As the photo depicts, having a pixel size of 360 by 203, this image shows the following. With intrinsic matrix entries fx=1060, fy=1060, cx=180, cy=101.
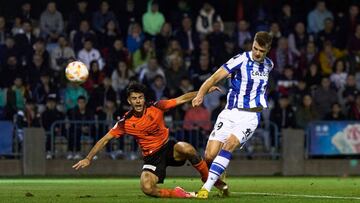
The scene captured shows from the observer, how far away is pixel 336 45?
96.8ft

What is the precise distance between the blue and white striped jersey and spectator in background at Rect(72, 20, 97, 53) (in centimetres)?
1311

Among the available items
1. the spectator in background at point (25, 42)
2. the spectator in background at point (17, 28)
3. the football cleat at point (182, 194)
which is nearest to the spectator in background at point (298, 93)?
the spectator in background at point (25, 42)

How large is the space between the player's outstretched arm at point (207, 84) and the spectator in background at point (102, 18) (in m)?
14.5

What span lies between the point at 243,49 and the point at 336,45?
9.64 feet

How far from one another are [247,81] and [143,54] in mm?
13450

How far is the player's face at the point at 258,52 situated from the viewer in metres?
14.4

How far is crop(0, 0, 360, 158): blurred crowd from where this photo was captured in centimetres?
2609

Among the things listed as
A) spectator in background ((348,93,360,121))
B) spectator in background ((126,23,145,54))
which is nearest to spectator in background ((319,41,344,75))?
spectator in background ((348,93,360,121))

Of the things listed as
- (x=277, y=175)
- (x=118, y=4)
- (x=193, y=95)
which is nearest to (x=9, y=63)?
(x=118, y=4)

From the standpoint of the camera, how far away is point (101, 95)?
26.1m

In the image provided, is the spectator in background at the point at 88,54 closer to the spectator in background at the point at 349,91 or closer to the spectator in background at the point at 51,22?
the spectator in background at the point at 51,22

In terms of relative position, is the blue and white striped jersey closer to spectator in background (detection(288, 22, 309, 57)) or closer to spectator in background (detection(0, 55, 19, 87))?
spectator in background (detection(0, 55, 19, 87))

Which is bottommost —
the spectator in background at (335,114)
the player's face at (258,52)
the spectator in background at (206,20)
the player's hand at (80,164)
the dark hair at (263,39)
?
the player's hand at (80,164)

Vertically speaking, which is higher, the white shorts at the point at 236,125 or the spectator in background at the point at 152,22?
the spectator in background at the point at 152,22
